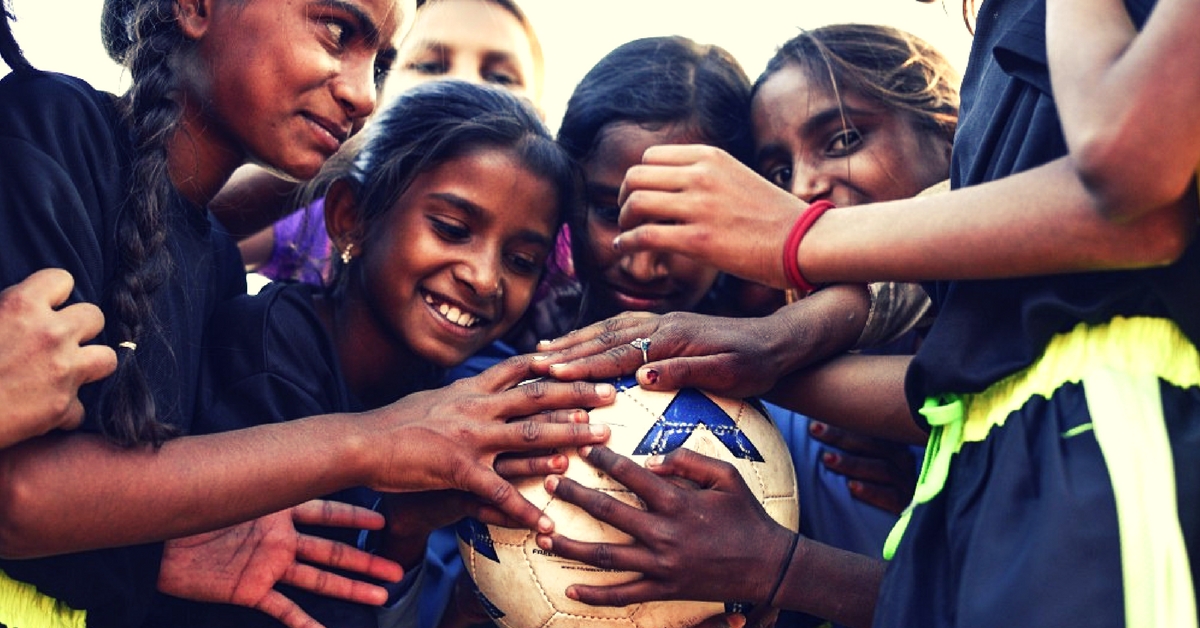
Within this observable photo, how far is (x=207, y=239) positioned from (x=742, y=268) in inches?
54.5

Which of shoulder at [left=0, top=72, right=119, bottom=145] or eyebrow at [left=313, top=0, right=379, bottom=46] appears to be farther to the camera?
eyebrow at [left=313, top=0, right=379, bottom=46]

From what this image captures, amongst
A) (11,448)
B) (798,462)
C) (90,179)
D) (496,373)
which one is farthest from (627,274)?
(11,448)

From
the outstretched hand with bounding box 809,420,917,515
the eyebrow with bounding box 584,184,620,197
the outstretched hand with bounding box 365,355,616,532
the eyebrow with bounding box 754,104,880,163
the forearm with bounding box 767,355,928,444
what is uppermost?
the eyebrow with bounding box 754,104,880,163

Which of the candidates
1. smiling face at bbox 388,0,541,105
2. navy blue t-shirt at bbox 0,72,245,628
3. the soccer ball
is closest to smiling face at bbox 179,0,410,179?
navy blue t-shirt at bbox 0,72,245,628

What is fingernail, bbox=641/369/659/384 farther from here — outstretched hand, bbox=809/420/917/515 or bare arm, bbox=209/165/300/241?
bare arm, bbox=209/165/300/241

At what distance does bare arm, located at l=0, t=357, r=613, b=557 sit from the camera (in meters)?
2.02

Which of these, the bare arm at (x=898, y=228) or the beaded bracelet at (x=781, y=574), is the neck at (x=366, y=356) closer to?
the bare arm at (x=898, y=228)

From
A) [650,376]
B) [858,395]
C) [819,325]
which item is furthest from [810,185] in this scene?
[650,376]

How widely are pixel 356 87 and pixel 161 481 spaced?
43.9 inches

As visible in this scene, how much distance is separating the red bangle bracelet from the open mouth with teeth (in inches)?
54.1

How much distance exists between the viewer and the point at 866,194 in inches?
133

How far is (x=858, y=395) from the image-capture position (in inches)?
102

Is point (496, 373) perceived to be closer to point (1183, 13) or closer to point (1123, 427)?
→ point (1123, 427)

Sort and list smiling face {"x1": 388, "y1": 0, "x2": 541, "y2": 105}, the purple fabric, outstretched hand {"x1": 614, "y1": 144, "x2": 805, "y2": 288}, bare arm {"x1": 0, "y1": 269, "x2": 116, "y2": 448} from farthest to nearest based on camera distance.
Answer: smiling face {"x1": 388, "y1": 0, "x2": 541, "y2": 105}
the purple fabric
outstretched hand {"x1": 614, "y1": 144, "x2": 805, "y2": 288}
bare arm {"x1": 0, "y1": 269, "x2": 116, "y2": 448}
